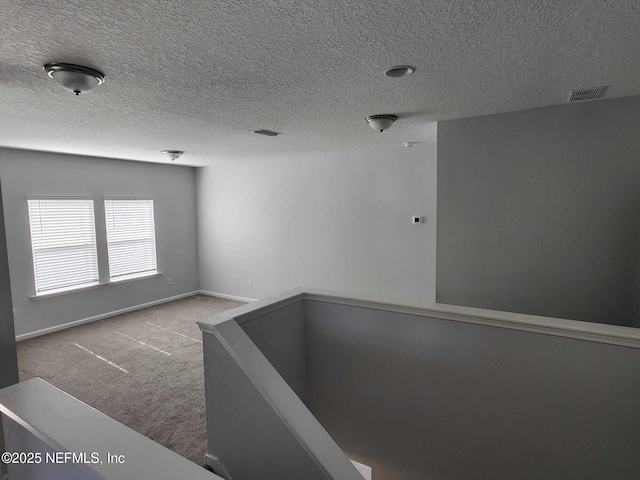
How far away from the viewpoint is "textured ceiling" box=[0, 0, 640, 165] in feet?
4.28

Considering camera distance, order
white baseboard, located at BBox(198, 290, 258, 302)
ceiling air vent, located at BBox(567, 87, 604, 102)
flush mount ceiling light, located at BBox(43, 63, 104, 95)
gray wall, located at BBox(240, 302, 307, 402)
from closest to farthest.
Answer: flush mount ceiling light, located at BBox(43, 63, 104, 95), ceiling air vent, located at BBox(567, 87, 604, 102), gray wall, located at BBox(240, 302, 307, 402), white baseboard, located at BBox(198, 290, 258, 302)

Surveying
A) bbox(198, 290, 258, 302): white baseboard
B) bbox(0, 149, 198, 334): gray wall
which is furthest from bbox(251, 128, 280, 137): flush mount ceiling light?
bbox(198, 290, 258, 302): white baseboard

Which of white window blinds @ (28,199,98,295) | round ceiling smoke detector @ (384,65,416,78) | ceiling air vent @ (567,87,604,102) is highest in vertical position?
ceiling air vent @ (567,87,604,102)

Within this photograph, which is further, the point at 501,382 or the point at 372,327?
the point at 372,327

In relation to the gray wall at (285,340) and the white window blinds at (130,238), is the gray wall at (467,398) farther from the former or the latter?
the white window blinds at (130,238)

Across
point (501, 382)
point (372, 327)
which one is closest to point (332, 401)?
point (372, 327)

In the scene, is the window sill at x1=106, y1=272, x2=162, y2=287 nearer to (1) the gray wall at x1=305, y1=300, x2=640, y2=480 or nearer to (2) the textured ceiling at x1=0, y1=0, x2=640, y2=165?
(2) the textured ceiling at x1=0, y1=0, x2=640, y2=165

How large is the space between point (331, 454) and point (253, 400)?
1.75ft

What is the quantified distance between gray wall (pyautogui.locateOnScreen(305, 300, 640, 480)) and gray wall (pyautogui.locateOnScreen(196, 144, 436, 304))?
128cm

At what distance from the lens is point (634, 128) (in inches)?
98.6

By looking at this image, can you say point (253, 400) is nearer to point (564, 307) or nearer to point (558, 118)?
point (564, 307)

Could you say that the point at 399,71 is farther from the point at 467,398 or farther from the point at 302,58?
the point at 467,398

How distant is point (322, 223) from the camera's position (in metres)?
5.20

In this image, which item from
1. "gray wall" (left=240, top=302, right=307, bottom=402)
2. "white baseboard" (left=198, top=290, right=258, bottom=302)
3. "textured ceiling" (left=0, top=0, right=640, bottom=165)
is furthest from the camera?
"white baseboard" (left=198, top=290, right=258, bottom=302)
